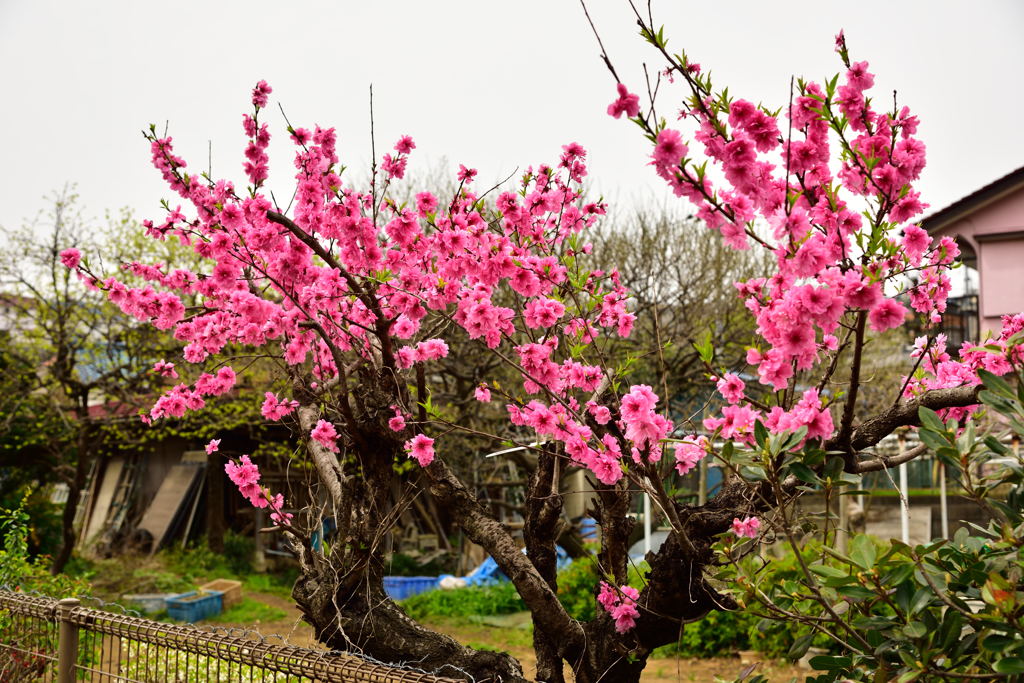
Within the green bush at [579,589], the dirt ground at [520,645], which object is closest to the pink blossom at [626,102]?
the dirt ground at [520,645]

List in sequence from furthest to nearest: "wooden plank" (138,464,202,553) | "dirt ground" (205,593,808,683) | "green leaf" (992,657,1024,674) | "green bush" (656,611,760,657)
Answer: "wooden plank" (138,464,202,553) < "green bush" (656,611,760,657) < "dirt ground" (205,593,808,683) < "green leaf" (992,657,1024,674)

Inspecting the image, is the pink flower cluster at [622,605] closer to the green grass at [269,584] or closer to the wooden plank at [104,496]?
the green grass at [269,584]

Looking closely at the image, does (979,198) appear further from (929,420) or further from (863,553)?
(863,553)

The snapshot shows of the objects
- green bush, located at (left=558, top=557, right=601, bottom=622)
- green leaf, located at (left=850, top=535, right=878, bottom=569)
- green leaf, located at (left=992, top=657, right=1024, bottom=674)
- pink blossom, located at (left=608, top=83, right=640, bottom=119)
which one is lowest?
green bush, located at (left=558, top=557, right=601, bottom=622)

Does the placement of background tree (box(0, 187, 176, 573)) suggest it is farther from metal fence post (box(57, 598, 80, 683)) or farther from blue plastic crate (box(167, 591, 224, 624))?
metal fence post (box(57, 598, 80, 683))

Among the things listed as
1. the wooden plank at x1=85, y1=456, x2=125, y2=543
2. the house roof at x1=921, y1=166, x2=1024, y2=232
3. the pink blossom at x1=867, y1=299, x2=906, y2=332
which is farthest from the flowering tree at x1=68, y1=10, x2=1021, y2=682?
the house roof at x1=921, y1=166, x2=1024, y2=232

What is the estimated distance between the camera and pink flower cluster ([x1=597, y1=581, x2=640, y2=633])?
3.12 meters

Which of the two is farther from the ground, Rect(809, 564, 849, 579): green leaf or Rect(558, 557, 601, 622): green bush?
Rect(809, 564, 849, 579): green leaf

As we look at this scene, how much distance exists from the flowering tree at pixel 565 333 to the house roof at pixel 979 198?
1073cm

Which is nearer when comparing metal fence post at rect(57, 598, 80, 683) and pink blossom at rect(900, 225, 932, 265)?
pink blossom at rect(900, 225, 932, 265)

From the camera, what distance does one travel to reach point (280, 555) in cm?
1216

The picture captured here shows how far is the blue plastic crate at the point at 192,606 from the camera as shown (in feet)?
29.0

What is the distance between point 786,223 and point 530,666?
6.07 metres

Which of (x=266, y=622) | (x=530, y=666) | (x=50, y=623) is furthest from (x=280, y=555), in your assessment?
(x=50, y=623)
